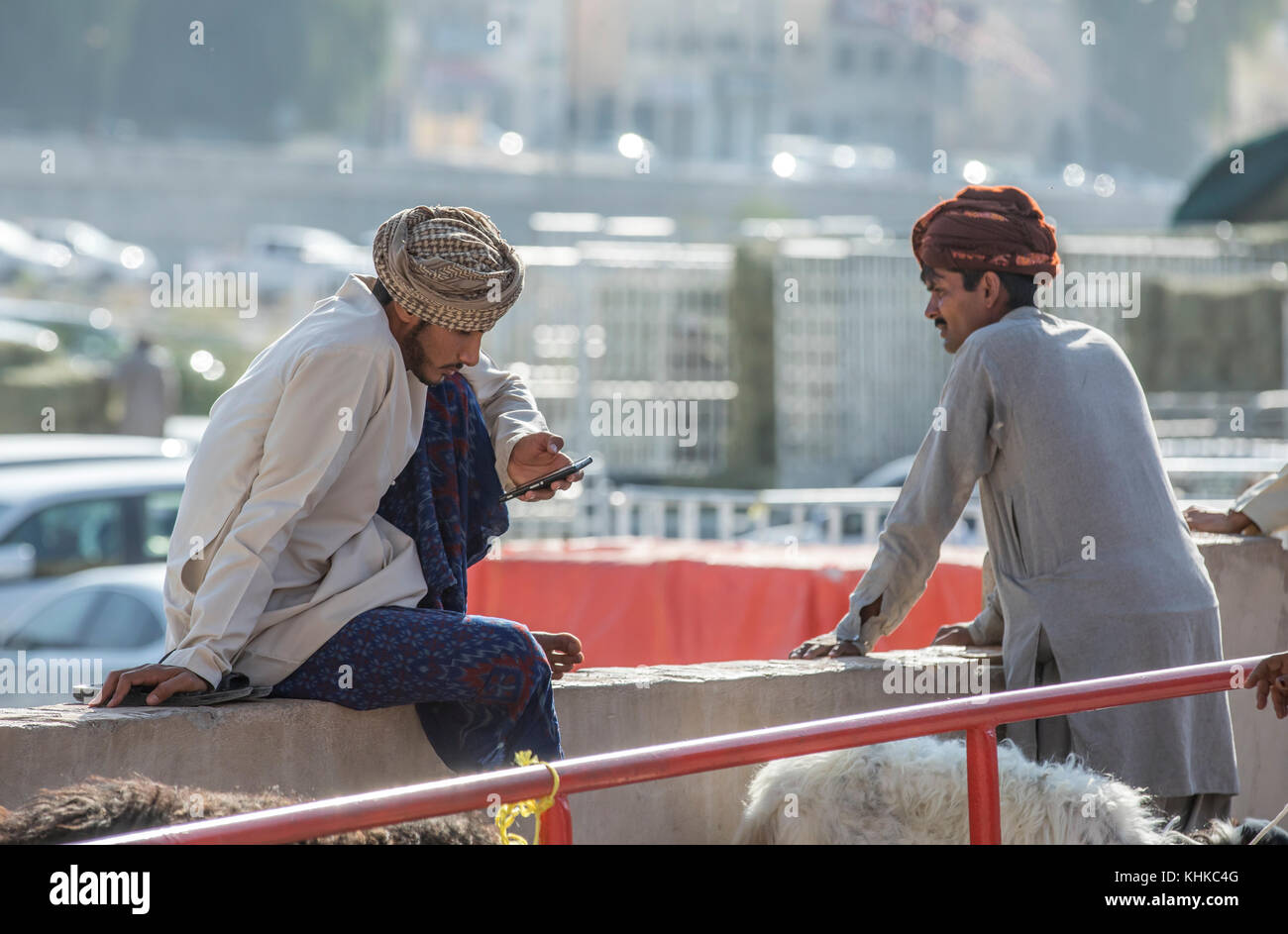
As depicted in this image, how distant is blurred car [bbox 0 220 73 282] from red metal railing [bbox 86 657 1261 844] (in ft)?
115

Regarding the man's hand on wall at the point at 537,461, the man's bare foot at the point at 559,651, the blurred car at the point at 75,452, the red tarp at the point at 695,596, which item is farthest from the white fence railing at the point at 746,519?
the man's hand on wall at the point at 537,461

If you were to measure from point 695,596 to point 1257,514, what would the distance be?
11.7 ft

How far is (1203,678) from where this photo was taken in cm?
279

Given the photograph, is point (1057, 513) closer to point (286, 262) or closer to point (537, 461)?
point (537, 461)

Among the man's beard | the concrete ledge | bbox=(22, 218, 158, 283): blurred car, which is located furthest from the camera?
bbox=(22, 218, 158, 283): blurred car

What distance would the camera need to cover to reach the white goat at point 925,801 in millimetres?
3008

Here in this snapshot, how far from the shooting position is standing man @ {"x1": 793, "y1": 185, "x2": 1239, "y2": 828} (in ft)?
11.5

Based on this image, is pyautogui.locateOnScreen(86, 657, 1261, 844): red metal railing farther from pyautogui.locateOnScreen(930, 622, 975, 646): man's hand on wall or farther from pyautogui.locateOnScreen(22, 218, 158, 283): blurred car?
pyautogui.locateOnScreen(22, 218, 158, 283): blurred car

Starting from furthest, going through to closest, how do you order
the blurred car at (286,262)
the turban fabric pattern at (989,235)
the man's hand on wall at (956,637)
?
1. the blurred car at (286,262)
2. the man's hand on wall at (956,637)
3. the turban fabric pattern at (989,235)

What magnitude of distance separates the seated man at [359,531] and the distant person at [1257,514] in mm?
2316

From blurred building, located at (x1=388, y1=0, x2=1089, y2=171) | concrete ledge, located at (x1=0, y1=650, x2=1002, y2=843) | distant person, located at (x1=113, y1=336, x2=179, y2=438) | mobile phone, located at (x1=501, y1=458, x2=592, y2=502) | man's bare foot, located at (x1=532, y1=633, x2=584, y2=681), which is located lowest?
concrete ledge, located at (x1=0, y1=650, x2=1002, y2=843)

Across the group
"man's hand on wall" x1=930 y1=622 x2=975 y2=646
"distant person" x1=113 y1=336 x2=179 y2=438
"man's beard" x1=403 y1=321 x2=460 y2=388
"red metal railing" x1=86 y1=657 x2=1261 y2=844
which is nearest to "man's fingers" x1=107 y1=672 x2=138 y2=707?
"man's beard" x1=403 y1=321 x2=460 y2=388

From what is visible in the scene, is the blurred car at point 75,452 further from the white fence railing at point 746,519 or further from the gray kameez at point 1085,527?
the gray kameez at point 1085,527

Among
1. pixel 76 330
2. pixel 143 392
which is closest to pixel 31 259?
pixel 76 330
